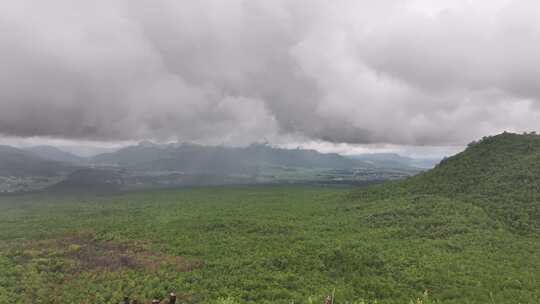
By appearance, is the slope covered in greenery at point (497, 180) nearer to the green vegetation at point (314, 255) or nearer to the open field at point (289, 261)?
the green vegetation at point (314, 255)

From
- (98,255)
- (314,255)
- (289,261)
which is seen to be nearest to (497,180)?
(314,255)

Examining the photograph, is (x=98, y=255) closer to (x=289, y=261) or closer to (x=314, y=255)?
(x=289, y=261)

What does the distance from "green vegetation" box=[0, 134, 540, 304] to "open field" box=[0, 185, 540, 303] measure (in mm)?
210

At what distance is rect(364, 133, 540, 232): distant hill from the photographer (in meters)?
63.2

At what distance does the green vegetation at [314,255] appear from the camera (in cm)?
3388

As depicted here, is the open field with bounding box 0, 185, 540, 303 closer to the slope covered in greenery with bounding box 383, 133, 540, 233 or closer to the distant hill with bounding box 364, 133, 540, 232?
the distant hill with bounding box 364, 133, 540, 232

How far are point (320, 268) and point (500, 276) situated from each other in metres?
22.5

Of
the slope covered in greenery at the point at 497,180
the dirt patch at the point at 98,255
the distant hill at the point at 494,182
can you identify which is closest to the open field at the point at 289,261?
the dirt patch at the point at 98,255

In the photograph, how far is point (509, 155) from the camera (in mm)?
94500

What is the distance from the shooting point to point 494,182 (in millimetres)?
80062

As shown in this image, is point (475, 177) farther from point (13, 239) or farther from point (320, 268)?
point (13, 239)

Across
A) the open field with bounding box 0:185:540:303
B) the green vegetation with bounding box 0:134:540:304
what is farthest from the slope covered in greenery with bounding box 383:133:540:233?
the open field with bounding box 0:185:540:303

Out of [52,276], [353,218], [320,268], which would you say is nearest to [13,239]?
[52,276]

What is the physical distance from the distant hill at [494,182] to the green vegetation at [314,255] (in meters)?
0.47
